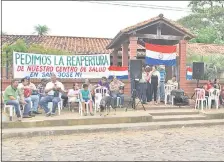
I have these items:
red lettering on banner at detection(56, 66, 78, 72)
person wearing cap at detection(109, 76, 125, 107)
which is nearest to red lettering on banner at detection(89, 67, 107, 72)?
red lettering on banner at detection(56, 66, 78, 72)

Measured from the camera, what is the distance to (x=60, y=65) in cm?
1345

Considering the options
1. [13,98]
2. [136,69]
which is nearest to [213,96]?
[136,69]

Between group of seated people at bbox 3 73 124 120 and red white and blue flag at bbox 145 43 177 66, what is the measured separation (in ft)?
7.13

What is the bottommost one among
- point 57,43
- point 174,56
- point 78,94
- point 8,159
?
point 8,159

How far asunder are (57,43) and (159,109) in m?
11.5

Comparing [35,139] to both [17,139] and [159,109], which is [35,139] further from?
[159,109]

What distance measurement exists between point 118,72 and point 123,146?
6.42m

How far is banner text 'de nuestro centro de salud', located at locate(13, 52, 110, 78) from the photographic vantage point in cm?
1285

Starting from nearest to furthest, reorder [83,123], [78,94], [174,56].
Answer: [83,123]
[78,94]
[174,56]

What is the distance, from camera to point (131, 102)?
1331 centimetres

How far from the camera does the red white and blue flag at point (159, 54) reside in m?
14.5

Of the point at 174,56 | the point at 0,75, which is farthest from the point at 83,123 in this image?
the point at 174,56

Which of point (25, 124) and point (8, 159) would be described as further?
point (25, 124)

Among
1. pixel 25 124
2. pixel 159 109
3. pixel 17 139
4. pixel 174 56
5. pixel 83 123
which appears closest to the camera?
pixel 17 139
